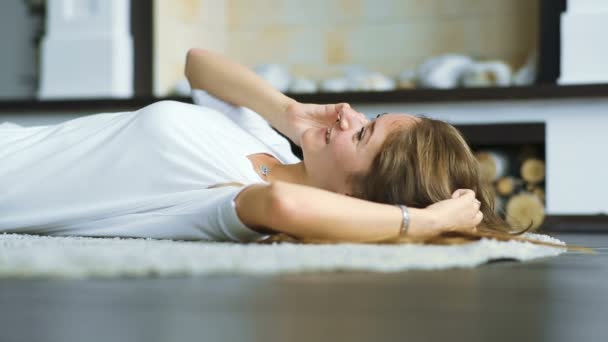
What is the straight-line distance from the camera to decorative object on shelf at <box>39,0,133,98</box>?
323cm

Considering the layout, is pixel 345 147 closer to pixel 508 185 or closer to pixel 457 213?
pixel 457 213

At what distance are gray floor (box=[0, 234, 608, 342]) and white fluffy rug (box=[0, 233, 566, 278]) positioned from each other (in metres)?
0.02

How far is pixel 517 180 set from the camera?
9.67ft

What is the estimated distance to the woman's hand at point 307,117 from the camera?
1.57m

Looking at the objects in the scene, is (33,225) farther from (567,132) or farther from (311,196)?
(567,132)

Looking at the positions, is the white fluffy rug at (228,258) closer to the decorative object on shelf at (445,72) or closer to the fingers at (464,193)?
the fingers at (464,193)

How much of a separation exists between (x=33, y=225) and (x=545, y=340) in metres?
1.15

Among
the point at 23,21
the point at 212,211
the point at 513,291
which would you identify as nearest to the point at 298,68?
the point at 23,21

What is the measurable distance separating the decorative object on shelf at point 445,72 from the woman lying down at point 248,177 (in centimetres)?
148

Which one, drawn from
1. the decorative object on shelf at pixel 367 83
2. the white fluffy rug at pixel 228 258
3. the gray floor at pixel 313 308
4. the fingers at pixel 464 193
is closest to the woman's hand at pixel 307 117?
the fingers at pixel 464 193

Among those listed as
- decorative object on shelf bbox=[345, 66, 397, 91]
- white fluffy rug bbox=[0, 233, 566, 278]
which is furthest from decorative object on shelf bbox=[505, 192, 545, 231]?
white fluffy rug bbox=[0, 233, 566, 278]

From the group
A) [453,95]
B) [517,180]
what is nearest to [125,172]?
[453,95]

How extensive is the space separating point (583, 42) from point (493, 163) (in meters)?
0.50

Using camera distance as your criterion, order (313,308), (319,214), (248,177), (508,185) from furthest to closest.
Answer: (508,185) → (248,177) → (319,214) → (313,308)
